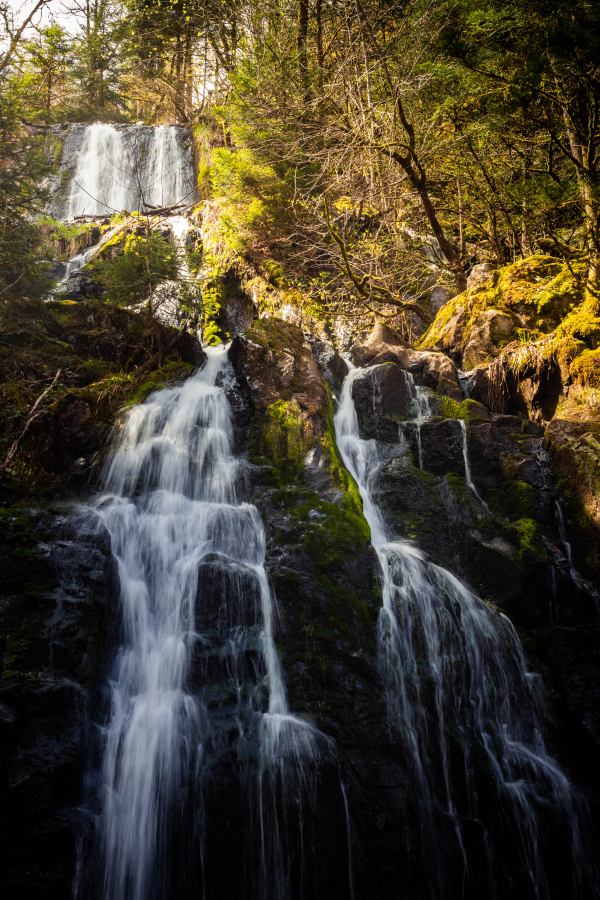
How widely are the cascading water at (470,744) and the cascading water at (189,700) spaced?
1.01 m

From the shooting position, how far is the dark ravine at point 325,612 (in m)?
3.94

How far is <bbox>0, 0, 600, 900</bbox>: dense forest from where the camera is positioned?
4.14 metres

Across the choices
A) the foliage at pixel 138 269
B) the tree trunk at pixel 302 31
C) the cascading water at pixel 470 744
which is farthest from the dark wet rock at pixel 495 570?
the tree trunk at pixel 302 31

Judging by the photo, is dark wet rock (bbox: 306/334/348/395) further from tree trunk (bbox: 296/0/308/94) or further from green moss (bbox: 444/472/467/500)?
tree trunk (bbox: 296/0/308/94)

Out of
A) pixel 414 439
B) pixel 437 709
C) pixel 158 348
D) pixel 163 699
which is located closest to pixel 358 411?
pixel 414 439

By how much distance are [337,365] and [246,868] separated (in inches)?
316

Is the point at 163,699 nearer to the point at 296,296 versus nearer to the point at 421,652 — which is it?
the point at 421,652

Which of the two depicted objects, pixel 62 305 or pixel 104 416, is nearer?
pixel 104 416

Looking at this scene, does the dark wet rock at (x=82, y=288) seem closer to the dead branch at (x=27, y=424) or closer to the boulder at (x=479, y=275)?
the dead branch at (x=27, y=424)

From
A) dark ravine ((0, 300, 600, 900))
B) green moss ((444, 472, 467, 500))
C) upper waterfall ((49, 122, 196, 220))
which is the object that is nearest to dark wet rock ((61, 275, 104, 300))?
dark ravine ((0, 300, 600, 900))

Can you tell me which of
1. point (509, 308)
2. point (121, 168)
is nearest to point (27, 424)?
point (509, 308)

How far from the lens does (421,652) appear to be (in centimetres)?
530

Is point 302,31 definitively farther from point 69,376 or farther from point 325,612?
point 325,612

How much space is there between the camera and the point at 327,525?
6.07 m
